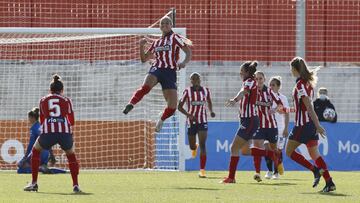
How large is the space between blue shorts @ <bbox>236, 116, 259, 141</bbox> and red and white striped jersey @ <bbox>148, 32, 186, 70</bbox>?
1424 millimetres

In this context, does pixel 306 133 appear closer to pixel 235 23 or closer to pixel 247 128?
pixel 247 128

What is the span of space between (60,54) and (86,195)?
1233cm

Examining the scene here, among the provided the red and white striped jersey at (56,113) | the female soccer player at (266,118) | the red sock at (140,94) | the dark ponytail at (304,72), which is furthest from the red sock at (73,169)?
the female soccer player at (266,118)

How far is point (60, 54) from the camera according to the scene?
24.8 metres

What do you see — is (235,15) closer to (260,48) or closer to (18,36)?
(260,48)

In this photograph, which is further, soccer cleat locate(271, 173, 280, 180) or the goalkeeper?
the goalkeeper

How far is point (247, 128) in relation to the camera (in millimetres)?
15695

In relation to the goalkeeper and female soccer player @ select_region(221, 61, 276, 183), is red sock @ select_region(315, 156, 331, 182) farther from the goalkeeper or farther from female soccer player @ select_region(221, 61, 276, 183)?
the goalkeeper

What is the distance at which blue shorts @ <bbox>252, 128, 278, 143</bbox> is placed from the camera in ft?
59.1

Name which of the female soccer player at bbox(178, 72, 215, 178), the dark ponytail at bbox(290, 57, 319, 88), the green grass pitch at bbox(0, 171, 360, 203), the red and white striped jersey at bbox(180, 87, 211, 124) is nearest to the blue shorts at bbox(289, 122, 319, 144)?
the dark ponytail at bbox(290, 57, 319, 88)

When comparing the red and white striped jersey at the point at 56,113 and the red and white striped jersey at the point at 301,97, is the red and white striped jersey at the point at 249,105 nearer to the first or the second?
the red and white striped jersey at the point at 301,97

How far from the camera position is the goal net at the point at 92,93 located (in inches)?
895

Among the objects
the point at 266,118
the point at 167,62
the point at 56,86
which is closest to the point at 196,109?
the point at 266,118

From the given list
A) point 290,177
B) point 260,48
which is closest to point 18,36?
point 290,177
